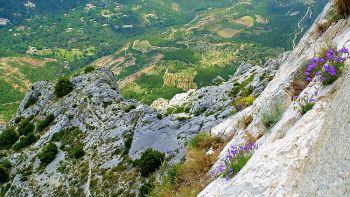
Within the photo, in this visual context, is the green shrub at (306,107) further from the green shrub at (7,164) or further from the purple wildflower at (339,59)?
the green shrub at (7,164)

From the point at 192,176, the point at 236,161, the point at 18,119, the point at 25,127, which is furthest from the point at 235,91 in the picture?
the point at 236,161

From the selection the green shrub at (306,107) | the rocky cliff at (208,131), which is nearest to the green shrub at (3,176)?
the rocky cliff at (208,131)

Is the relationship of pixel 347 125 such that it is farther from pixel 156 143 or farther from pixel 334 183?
pixel 156 143

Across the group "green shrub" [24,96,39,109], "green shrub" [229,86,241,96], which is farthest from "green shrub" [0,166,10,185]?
"green shrub" [229,86,241,96]

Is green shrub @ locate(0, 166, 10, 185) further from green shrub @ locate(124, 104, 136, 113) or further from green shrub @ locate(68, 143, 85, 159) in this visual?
green shrub @ locate(124, 104, 136, 113)

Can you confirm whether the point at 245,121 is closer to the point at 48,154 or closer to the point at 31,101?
the point at 48,154

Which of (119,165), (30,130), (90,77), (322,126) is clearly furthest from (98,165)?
(322,126)
